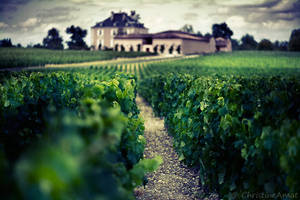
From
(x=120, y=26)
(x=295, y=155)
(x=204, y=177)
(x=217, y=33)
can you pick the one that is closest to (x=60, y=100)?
(x=204, y=177)

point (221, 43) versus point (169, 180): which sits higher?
point (221, 43)

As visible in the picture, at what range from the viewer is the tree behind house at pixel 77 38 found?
381 ft

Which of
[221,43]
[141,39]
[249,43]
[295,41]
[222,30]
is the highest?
[222,30]

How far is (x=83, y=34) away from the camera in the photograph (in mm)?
117812

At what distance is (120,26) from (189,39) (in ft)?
102

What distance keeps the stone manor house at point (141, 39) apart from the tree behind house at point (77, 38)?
4336 millimetres

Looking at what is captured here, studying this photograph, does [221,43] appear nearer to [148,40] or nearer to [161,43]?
[148,40]

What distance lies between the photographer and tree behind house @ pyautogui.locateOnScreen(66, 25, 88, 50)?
4567 inches

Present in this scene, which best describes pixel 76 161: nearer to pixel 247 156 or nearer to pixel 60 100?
pixel 247 156

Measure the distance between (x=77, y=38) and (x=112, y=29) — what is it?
16.5 m

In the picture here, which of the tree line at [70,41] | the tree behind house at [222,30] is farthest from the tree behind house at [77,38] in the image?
the tree behind house at [222,30]

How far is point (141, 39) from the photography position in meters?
93.6

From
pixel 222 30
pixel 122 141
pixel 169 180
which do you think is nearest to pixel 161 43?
pixel 222 30

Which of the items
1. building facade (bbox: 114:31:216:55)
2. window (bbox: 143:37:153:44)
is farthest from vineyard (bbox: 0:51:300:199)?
window (bbox: 143:37:153:44)
